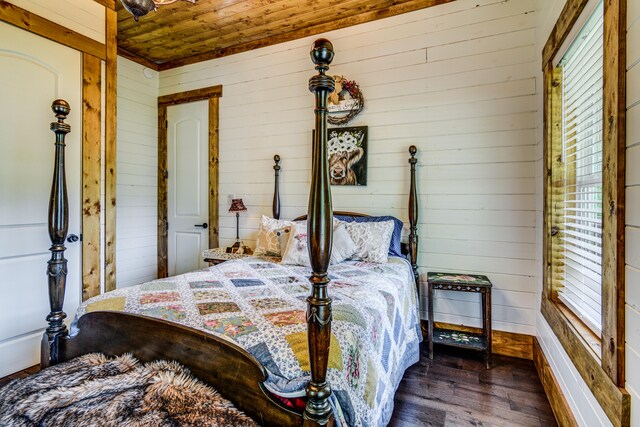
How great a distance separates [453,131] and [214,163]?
2650 mm

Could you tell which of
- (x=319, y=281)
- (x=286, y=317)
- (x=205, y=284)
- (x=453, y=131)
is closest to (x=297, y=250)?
(x=205, y=284)

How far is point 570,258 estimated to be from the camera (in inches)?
75.8

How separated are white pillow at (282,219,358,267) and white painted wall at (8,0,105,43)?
2.39 m

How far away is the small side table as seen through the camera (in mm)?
2430

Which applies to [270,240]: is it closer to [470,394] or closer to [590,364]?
[470,394]

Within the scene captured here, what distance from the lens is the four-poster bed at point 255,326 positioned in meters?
1.08

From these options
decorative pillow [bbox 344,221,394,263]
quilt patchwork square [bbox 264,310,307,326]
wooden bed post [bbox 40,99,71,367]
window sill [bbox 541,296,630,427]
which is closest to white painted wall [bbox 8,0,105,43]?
wooden bed post [bbox 40,99,71,367]

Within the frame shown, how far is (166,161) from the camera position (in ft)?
Answer: 13.9

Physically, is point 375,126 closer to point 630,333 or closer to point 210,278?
point 210,278

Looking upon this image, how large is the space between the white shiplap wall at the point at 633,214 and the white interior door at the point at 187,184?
12.4ft

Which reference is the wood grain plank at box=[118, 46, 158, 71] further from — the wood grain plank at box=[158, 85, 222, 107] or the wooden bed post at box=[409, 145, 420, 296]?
the wooden bed post at box=[409, 145, 420, 296]

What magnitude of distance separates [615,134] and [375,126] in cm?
209

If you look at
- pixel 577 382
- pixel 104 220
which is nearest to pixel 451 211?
pixel 577 382

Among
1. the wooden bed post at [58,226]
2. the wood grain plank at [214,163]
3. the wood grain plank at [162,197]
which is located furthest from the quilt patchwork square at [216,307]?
the wood grain plank at [162,197]
